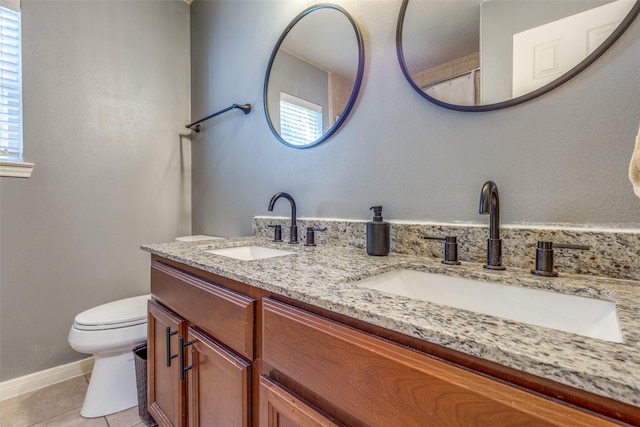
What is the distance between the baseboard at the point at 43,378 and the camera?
58.0 inches

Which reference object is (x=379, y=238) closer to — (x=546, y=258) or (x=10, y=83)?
(x=546, y=258)

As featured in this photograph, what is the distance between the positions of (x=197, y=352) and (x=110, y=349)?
0.76 metres

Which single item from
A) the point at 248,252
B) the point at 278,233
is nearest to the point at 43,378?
the point at 248,252

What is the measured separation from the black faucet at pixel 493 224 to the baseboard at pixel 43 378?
218 cm

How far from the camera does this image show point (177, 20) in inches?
81.8

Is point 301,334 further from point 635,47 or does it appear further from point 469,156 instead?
point 635,47

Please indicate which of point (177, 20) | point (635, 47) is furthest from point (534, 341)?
point (177, 20)

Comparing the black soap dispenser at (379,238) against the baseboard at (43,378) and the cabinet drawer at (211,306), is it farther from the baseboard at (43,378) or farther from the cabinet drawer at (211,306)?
the baseboard at (43,378)

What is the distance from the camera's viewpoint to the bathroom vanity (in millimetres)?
311

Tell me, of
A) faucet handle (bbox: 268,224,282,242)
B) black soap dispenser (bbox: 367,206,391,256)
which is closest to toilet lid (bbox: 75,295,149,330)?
faucet handle (bbox: 268,224,282,242)

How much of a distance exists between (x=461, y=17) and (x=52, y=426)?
227 cm

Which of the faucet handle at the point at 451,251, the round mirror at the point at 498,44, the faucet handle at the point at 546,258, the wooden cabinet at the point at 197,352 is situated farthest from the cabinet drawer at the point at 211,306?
the round mirror at the point at 498,44

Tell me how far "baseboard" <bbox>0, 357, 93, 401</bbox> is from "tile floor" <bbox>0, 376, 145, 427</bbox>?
3 centimetres

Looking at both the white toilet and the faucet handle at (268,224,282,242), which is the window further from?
the faucet handle at (268,224,282,242)
